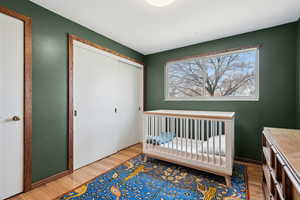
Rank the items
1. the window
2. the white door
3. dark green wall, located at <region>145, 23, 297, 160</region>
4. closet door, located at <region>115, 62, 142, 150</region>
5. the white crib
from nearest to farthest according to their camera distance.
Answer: the white door → the white crib → dark green wall, located at <region>145, 23, 297, 160</region> → the window → closet door, located at <region>115, 62, 142, 150</region>

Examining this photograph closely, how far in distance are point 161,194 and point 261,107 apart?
7.09ft

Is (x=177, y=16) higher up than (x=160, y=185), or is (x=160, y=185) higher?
(x=177, y=16)

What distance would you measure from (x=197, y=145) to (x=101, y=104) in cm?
184

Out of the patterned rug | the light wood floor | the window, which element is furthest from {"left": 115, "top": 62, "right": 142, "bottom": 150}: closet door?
the patterned rug

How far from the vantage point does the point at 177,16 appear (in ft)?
6.49

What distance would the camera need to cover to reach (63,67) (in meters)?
2.01

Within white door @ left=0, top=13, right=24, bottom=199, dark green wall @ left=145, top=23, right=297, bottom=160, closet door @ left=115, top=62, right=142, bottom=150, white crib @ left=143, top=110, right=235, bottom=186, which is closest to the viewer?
white door @ left=0, top=13, right=24, bottom=199

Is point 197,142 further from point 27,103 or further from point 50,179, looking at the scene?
point 27,103

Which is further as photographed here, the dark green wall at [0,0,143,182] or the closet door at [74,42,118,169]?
the closet door at [74,42,118,169]

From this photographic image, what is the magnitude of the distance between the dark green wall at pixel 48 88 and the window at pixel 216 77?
2212 mm

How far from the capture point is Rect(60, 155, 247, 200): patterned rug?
1553mm

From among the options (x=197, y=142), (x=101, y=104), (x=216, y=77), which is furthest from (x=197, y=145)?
(x=101, y=104)

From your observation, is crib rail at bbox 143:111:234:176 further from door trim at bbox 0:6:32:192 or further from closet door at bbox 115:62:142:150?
door trim at bbox 0:6:32:192

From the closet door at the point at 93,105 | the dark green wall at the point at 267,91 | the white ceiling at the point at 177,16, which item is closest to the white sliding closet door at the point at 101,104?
the closet door at the point at 93,105
